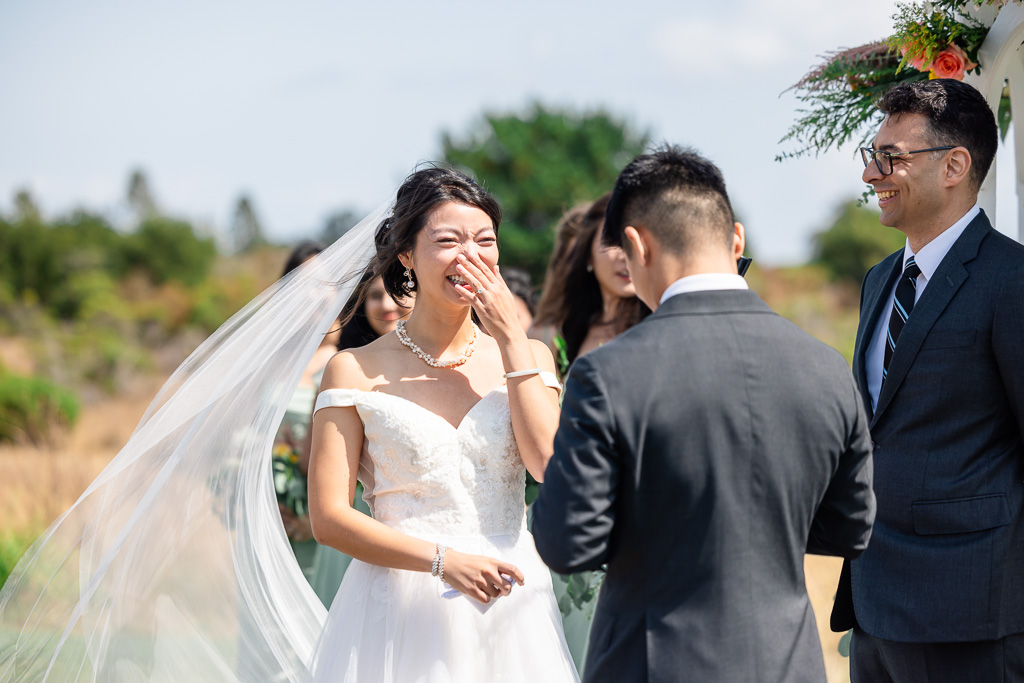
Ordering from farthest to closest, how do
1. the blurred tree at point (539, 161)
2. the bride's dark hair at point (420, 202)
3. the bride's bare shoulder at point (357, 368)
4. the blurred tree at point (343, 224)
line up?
the blurred tree at point (539, 161) < the blurred tree at point (343, 224) < the bride's dark hair at point (420, 202) < the bride's bare shoulder at point (357, 368)

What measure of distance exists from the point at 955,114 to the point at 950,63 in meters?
0.54

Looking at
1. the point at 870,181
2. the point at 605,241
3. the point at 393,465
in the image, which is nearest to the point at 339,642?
the point at 393,465

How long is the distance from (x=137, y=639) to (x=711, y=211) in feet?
8.18

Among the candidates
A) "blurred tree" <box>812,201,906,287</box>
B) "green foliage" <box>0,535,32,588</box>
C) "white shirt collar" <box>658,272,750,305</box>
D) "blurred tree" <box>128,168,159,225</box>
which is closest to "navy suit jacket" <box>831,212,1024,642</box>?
"white shirt collar" <box>658,272,750,305</box>

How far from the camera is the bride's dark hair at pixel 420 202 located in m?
2.96

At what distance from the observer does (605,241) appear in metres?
2.23

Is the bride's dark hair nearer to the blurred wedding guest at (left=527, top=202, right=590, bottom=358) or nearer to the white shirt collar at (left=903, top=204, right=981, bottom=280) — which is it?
the white shirt collar at (left=903, top=204, right=981, bottom=280)

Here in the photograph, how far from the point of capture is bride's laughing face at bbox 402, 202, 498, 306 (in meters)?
2.89

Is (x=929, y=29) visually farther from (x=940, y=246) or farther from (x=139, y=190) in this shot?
(x=139, y=190)

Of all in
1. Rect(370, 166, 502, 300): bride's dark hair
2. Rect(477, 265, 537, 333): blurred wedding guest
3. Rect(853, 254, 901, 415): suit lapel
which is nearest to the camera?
Rect(370, 166, 502, 300): bride's dark hair

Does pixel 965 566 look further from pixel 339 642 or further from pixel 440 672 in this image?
pixel 339 642

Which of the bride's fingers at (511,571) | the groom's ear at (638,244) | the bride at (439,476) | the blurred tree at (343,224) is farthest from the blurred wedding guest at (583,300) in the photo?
the groom's ear at (638,244)

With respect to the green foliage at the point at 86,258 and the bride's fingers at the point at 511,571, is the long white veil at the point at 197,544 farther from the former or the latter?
the green foliage at the point at 86,258

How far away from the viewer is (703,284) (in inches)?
79.7
